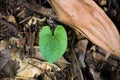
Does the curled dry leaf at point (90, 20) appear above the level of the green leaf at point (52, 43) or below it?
above

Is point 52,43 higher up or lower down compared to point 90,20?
lower down

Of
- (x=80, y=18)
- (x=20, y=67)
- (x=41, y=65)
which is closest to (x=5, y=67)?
(x=20, y=67)

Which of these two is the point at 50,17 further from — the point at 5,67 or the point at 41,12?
the point at 5,67

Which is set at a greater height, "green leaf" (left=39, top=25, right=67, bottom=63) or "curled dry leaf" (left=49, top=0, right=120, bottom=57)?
"curled dry leaf" (left=49, top=0, right=120, bottom=57)
